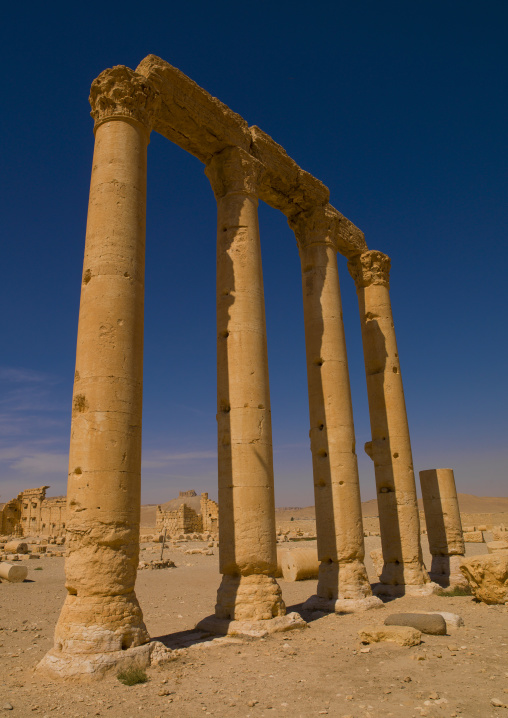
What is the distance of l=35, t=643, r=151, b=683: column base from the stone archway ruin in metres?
0.02

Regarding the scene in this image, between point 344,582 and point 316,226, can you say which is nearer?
point 344,582

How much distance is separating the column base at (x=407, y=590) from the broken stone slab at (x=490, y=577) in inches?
97.9

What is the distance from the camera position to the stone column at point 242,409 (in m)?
9.68

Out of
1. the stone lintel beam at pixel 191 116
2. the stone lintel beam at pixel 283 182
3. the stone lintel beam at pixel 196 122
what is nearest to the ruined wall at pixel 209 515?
the stone lintel beam at pixel 196 122

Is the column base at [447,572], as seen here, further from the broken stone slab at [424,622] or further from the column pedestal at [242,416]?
the column pedestal at [242,416]

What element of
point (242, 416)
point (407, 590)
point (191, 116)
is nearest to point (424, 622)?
point (242, 416)

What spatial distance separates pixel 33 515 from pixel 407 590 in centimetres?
3645

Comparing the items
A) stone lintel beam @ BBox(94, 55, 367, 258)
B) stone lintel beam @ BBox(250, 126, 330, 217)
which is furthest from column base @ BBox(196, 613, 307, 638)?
stone lintel beam @ BBox(250, 126, 330, 217)

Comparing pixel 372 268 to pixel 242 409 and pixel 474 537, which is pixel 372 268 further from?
pixel 474 537

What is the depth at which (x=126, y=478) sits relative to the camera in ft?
25.8

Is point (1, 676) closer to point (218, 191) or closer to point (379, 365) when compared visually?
point (218, 191)

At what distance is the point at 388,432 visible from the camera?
16.0 m

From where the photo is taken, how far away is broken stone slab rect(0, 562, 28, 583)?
57.1 ft

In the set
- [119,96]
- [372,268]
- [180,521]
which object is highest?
[372,268]
